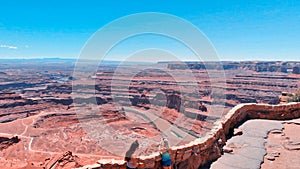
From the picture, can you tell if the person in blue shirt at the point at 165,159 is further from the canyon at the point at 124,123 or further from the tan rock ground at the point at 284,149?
the tan rock ground at the point at 284,149

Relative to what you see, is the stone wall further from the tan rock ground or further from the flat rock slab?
the tan rock ground

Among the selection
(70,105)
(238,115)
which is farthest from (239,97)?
(238,115)

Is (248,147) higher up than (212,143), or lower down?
lower down

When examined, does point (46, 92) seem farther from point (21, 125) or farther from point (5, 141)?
point (5, 141)

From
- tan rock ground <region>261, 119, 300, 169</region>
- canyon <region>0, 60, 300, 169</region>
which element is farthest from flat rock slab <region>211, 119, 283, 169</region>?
canyon <region>0, 60, 300, 169</region>

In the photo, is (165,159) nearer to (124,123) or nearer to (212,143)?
(212,143)

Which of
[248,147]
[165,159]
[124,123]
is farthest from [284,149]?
[124,123]
